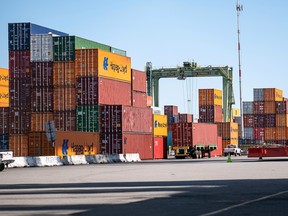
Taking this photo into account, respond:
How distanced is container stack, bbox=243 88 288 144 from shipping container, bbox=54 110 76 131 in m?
55.1

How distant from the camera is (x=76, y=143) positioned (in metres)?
63.0

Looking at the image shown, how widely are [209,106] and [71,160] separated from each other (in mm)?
60338

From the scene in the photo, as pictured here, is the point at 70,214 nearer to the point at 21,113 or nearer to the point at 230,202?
the point at 230,202

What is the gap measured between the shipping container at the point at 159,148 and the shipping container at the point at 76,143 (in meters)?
13.2

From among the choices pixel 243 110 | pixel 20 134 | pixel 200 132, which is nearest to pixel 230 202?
pixel 20 134

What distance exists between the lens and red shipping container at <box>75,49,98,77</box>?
66.6m

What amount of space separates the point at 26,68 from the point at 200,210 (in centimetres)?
5350

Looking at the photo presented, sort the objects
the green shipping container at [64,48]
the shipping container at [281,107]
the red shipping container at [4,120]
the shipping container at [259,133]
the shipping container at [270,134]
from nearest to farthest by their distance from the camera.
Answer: the red shipping container at [4,120]
the green shipping container at [64,48]
the shipping container at [270,134]
the shipping container at [281,107]
the shipping container at [259,133]

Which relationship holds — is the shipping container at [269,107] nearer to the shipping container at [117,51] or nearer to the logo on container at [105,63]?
the shipping container at [117,51]

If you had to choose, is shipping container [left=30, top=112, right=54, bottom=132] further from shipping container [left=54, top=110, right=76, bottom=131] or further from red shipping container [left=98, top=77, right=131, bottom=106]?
red shipping container [left=98, top=77, right=131, bottom=106]

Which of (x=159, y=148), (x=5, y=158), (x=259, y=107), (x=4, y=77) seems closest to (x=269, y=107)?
(x=259, y=107)

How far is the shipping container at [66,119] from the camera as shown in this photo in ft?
220

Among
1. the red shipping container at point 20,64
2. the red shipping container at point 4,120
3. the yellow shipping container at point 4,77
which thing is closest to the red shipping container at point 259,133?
the yellow shipping container at point 4,77

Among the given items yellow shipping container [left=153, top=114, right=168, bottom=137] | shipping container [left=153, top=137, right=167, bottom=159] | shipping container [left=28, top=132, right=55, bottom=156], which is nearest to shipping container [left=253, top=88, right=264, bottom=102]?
yellow shipping container [left=153, top=114, right=168, bottom=137]
